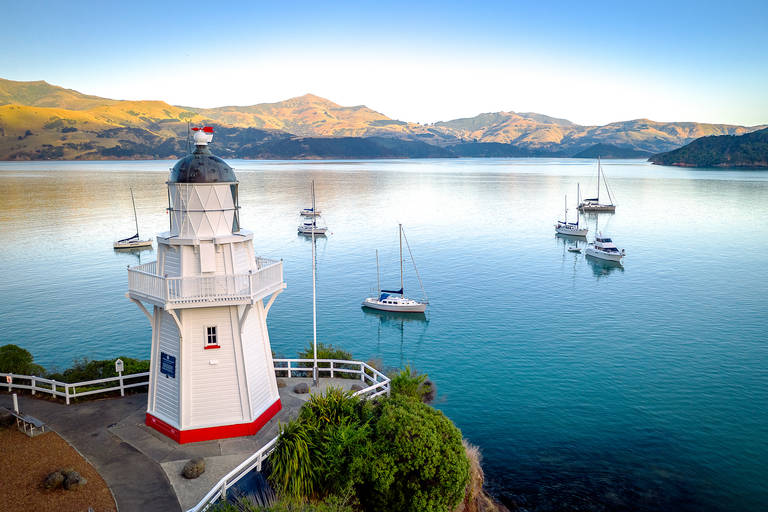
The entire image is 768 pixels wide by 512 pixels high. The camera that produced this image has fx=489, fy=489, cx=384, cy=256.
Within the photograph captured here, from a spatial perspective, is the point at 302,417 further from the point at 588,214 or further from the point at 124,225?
→ the point at 588,214

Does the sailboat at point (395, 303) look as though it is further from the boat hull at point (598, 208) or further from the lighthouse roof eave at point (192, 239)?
the boat hull at point (598, 208)

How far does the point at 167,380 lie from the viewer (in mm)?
16766

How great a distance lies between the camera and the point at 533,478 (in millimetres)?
21109

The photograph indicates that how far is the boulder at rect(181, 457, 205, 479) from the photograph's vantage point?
14492 millimetres

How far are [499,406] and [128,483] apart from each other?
63.4 feet

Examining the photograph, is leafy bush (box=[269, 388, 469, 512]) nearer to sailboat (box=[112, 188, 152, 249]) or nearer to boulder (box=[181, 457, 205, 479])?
boulder (box=[181, 457, 205, 479])

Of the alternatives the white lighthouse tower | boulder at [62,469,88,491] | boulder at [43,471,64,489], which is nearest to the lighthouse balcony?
the white lighthouse tower

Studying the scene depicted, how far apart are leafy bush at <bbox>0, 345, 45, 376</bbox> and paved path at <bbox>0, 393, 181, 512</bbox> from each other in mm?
2572

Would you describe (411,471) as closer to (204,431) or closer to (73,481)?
(204,431)

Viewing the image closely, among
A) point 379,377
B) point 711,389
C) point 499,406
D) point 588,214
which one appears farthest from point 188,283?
point 588,214

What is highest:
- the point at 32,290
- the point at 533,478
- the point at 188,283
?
the point at 188,283

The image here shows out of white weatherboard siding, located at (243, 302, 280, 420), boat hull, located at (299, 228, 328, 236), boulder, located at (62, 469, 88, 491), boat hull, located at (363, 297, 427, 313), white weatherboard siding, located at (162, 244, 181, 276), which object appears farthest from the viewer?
boat hull, located at (299, 228, 328, 236)

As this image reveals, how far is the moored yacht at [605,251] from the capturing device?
203ft

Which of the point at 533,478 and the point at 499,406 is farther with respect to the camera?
the point at 499,406
